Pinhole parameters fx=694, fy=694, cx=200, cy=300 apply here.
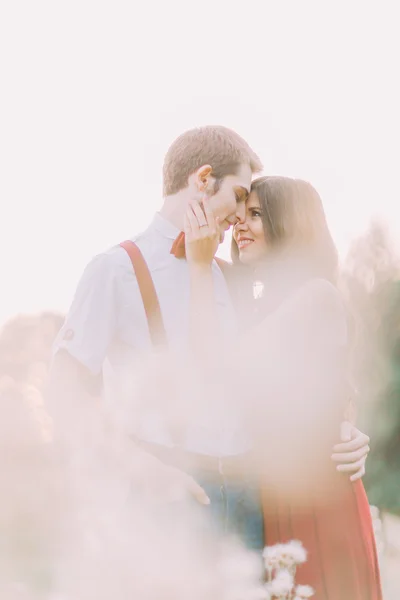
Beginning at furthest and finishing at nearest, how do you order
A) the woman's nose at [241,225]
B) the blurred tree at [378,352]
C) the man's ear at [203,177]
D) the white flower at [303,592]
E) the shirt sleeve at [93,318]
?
the blurred tree at [378,352]
the woman's nose at [241,225]
the man's ear at [203,177]
the white flower at [303,592]
the shirt sleeve at [93,318]

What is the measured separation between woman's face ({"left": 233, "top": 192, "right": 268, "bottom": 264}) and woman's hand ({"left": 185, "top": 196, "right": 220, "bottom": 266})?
63 cm

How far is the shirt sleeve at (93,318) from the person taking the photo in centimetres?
257

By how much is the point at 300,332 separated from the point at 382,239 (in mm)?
11146

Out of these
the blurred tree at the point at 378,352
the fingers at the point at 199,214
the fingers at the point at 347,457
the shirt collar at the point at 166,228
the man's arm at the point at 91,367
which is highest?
the fingers at the point at 199,214

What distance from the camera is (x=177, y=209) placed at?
2865 millimetres

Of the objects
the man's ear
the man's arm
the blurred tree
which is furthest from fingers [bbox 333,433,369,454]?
the blurred tree

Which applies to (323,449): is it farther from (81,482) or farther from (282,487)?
(81,482)

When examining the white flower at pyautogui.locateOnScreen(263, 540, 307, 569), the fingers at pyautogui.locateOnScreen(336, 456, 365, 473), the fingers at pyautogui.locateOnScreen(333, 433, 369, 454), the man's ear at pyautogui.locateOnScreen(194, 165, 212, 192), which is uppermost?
the man's ear at pyautogui.locateOnScreen(194, 165, 212, 192)

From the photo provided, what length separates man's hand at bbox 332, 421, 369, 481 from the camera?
2.92 m

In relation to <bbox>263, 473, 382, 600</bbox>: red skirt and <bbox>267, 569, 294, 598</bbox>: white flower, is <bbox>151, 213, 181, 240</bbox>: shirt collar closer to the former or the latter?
<bbox>263, 473, 382, 600</bbox>: red skirt

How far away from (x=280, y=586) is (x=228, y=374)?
822 millimetres

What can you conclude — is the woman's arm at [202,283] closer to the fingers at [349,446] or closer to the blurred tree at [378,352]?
the fingers at [349,446]

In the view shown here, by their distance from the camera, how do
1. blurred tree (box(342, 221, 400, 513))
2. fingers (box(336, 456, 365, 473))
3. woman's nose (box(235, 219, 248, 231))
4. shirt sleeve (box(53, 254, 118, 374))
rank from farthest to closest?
blurred tree (box(342, 221, 400, 513)) → woman's nose (box(235, 219, 248, 231)) → fingers (box(336, 456, 365, 473)) → shirt sleeve (box(53, 254, 118, 374))

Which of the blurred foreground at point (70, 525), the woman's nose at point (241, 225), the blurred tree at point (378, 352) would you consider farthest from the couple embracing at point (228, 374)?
the blurred tree at point (378, 352)
